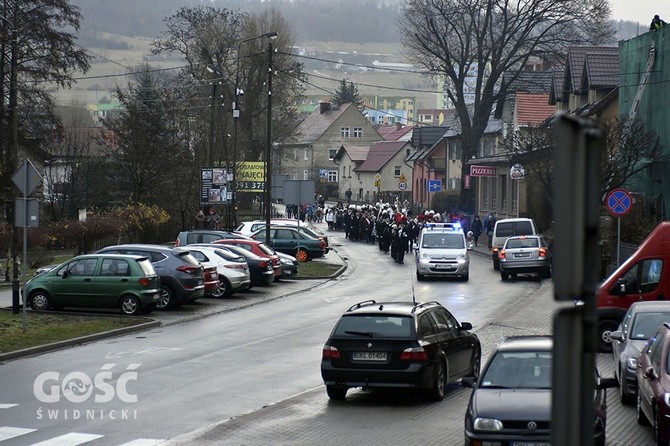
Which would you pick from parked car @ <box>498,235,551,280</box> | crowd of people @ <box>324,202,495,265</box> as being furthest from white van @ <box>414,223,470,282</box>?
crowd of people @ <box>324,202,495,265</box>

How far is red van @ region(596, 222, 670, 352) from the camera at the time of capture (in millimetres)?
21984

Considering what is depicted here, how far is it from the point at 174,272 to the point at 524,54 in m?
40.8

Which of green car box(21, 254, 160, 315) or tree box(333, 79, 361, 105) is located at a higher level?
tree box(333, 79, 361, 105)

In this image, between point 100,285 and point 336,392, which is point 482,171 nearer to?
point 100,285

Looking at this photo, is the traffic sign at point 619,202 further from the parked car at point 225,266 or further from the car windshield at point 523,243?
the car windshield at point 523,243

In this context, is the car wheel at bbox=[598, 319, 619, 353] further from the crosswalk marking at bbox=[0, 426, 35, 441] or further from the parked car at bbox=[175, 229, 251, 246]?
the parked car at bbox=[175, 229, 251, 246]

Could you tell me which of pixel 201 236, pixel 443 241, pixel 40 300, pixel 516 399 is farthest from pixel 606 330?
pixel 201 236

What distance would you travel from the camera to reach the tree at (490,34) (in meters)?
64.2

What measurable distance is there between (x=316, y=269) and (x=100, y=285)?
18191 mm

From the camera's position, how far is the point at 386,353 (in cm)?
1559

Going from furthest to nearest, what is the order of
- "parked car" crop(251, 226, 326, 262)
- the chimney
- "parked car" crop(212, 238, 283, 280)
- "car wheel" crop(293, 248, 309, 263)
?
the chimney < "car wheel" crop(293, 248, 309, 263) < "parked car" crop(251, 226, 326, 262) < "parked car" crop(212, 238, 283, 280)

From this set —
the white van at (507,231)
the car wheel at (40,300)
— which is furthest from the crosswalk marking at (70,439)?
the white van at (507,231)

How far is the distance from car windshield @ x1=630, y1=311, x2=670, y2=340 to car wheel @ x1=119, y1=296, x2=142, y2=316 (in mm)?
13724

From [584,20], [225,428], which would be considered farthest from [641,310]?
[584,20]
